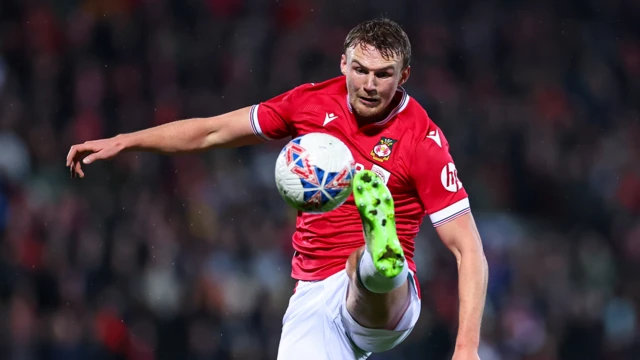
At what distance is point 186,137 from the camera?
18.3 feet

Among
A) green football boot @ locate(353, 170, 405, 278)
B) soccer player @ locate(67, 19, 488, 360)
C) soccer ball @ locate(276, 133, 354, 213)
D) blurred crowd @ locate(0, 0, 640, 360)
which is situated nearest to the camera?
Result: green football boot @ locate(353, 170, 405, 278)

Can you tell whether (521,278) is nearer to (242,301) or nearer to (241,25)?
(242,301)

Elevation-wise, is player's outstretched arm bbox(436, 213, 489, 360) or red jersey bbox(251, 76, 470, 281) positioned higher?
red jersey bbox(251, 76, 470, 281)

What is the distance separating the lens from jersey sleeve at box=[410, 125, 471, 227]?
5191 millimetres

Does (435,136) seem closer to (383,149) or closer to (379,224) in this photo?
(383,149)

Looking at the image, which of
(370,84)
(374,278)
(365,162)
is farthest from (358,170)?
(374,278)

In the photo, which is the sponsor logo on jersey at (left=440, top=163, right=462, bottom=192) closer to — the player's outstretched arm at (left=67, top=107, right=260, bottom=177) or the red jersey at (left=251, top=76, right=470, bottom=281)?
the red jersey at (left=251, top=76, right=470, bottom=281)

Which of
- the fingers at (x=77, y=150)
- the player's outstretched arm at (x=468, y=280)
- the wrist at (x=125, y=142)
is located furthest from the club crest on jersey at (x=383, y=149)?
the fingers at (x=77, y=150)

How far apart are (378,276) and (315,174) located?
0.57 meters

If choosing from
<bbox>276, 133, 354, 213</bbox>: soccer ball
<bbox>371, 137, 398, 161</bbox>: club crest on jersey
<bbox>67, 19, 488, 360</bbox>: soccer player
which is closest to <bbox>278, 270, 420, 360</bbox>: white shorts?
<bbox>67, 19, 488, 360</bbox>: soccer player

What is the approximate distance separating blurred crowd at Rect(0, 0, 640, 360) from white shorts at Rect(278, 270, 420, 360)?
4775 mm

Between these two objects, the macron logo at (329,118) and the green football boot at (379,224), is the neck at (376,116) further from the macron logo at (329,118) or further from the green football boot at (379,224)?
the green football boot at (379,224)

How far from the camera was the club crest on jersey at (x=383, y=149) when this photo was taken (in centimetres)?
536

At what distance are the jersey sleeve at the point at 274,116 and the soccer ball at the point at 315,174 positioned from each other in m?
0.80
